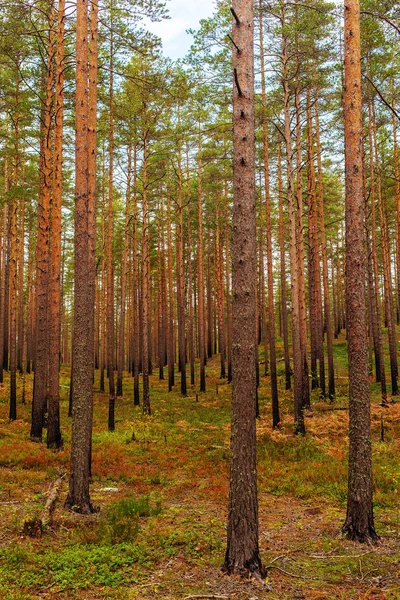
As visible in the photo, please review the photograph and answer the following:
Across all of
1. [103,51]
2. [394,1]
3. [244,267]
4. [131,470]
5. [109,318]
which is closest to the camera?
[244,267]

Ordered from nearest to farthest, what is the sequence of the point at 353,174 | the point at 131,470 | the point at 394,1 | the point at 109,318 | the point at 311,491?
the point at 353,174 < the point at 311,491 < the point at 131,470 < the point at 394,1 < the point at 109,318

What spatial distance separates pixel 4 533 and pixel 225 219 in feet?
79.6

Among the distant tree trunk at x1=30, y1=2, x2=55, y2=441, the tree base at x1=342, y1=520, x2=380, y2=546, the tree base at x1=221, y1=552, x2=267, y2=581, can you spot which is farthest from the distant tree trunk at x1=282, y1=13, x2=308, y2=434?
the tree base at x1=221, y1=552, x2=267, y2=581

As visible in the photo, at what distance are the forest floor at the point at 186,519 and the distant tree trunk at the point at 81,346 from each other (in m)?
0.45

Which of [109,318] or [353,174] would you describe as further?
[109,318]

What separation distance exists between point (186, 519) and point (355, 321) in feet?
14.4

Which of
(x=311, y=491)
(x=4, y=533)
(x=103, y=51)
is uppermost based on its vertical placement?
(x=103, y=51)

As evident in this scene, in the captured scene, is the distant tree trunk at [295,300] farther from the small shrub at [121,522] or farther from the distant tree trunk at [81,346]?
the distant tree trunk at [81,346]

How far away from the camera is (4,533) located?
233 inches

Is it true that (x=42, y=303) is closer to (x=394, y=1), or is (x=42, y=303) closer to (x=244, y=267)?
(x=244, y=267)

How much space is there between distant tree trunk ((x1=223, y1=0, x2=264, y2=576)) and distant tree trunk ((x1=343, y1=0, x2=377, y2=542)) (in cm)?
204

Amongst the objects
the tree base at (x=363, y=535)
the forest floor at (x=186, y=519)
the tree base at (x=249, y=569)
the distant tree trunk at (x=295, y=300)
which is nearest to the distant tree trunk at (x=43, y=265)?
the forest floor at (x=186, y=519)

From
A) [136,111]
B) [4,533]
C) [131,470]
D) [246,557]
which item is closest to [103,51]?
[136,111]

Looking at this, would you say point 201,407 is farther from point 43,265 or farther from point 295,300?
point 43,265
